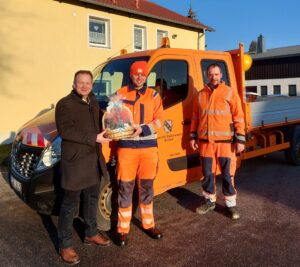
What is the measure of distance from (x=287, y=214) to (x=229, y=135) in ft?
4.51

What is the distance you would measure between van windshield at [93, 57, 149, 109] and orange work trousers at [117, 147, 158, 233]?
0.93 metres

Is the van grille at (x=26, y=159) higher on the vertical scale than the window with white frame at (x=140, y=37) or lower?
lower

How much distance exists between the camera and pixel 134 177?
407 cm

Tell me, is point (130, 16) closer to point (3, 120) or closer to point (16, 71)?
point (16, 71)

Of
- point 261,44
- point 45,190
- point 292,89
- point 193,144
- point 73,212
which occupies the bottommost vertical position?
point 73,212

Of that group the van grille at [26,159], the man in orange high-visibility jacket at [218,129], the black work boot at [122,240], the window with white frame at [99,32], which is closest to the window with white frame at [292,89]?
the window with white frame at [99,32]

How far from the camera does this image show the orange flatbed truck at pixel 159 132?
158 inches

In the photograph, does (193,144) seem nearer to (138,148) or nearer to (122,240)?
(138,148)

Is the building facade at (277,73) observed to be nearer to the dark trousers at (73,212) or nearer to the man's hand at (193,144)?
the man's hand at (193,144)

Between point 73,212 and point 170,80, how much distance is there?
7.22 ft

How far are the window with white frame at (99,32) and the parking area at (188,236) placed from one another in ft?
33.6

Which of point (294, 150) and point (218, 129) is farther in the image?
point (294, 150)

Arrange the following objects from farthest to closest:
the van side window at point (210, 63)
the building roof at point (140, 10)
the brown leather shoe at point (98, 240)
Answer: the building roof at point (140, 10) → the van side window at point (210, 63) → the brown leather shoe at point (98, 240)

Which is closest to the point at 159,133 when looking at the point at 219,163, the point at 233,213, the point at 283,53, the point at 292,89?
the point at 219,163
